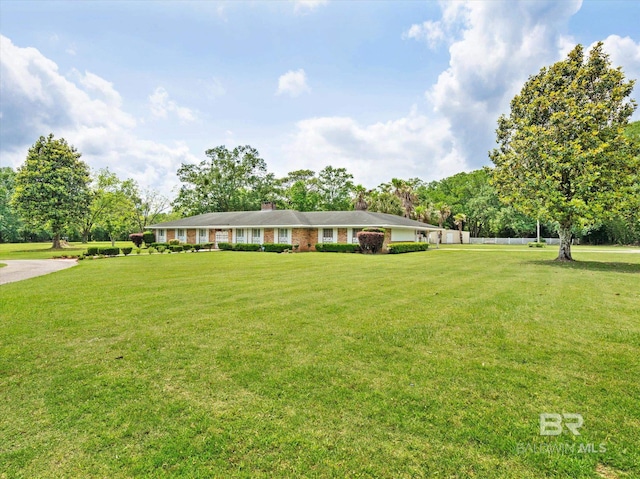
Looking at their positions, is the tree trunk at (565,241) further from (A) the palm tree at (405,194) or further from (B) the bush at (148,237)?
(B) the bush at (148,237)

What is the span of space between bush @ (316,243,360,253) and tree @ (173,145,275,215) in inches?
951

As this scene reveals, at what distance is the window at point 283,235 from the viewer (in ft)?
92.9

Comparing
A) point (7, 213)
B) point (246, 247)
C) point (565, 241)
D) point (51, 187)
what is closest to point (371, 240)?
point (246, 247)

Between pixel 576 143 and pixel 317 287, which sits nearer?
pixel 317 287

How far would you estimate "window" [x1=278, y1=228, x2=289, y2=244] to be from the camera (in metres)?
28.3

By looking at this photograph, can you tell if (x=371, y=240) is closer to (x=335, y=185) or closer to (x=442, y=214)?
(x=442, y=214)

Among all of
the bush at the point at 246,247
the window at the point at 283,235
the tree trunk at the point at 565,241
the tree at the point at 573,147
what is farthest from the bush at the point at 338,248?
the tree trunk at the point at 565,241

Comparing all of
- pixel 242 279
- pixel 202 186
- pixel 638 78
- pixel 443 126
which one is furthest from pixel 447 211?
pixel 242 279

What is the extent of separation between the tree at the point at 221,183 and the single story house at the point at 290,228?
14500mm

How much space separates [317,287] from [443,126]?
64.6 ft

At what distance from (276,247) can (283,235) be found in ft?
6.92

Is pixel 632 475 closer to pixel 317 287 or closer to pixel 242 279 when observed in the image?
pixel 317 287

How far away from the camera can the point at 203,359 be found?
422cm

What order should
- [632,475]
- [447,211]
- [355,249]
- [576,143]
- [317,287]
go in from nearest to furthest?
[632,475], [317,287], [576,143], [355,249], [447,211]
